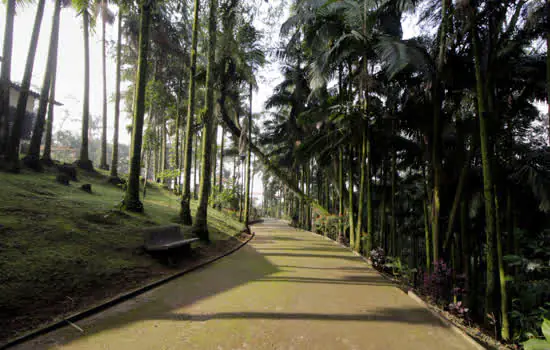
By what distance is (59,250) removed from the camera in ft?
17.4

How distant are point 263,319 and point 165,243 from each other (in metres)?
4.02

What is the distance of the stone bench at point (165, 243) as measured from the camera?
6902 millimetres

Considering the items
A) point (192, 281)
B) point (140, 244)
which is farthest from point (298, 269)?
point (140, 244)

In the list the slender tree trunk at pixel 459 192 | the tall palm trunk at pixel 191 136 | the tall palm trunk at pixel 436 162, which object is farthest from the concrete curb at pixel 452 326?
the tall palm trunk at pixel 191 136

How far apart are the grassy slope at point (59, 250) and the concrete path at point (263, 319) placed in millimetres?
758

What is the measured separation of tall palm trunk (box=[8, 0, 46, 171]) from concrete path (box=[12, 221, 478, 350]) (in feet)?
29.6

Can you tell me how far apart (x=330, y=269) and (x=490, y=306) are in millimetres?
3517

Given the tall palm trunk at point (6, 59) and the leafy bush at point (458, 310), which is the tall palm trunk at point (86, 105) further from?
the leafy bush at point (458, 310)

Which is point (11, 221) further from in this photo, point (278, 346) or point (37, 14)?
point (37, 14)

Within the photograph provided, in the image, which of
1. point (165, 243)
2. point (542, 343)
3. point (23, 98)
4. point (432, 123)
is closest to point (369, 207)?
point (432, 123)

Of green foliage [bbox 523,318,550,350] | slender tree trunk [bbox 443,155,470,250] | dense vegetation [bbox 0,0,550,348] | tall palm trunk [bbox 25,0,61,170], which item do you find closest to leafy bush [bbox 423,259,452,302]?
dense vegetation [bbox 0,0,550,348]

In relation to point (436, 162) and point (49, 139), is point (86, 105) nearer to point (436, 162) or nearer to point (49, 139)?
point (49, 139)

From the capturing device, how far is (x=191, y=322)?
156 inches

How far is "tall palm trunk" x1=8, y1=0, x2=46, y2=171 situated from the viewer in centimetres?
1066
